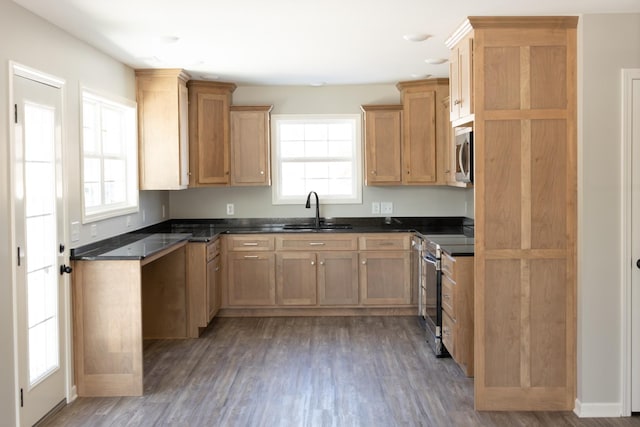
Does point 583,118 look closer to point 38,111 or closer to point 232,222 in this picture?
point 38,111

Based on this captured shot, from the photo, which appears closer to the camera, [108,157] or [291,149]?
[108,157]

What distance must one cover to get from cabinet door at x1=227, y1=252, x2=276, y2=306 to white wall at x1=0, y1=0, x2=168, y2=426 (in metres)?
1.38

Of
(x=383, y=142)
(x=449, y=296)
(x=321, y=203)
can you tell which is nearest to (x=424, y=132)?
(x=383, y=142)

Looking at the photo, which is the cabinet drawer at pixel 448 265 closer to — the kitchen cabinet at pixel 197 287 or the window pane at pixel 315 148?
the kitchen cabinet at pixel 197 287

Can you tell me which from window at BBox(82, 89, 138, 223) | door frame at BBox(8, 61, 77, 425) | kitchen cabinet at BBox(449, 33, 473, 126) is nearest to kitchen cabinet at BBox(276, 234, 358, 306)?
window at BBox(82, 89, 138, 223)

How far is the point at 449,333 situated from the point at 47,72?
3258 mm

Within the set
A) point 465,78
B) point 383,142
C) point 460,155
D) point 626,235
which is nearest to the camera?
point 626,235

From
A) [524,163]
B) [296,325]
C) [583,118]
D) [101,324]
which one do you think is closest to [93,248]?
[101,324]

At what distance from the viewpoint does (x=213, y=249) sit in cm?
641

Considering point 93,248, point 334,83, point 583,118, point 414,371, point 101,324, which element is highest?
point 334,83

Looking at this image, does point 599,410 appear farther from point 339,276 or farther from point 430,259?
point 339,276

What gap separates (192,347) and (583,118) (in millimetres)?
3596

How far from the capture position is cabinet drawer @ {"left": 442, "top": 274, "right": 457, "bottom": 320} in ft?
15.6

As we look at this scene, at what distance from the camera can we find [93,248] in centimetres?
492
